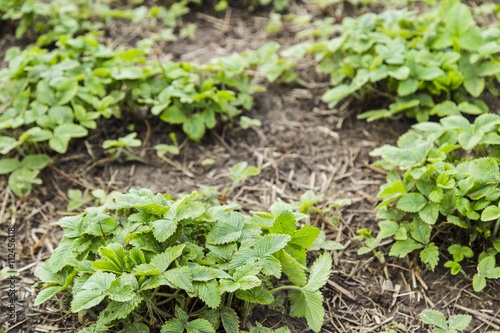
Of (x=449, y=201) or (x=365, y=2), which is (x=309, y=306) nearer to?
(x=449, y=201)

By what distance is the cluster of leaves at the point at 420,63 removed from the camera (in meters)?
3.11

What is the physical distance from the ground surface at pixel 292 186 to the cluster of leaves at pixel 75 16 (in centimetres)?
51

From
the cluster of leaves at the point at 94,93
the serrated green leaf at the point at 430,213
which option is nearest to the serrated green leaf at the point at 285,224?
the serrated green leaf at the point at 430,213

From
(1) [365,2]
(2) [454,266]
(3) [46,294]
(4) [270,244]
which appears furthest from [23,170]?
(1) [365,2]

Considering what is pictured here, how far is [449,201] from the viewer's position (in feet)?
8.03

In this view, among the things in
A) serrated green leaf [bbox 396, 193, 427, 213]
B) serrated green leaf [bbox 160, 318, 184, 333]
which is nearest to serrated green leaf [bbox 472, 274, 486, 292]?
serrated green leaf [bbox 396, 193, 427, 213]

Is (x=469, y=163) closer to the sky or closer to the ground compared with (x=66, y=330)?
closer to the sky

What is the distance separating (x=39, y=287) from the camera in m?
2.46

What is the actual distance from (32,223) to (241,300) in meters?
1.31

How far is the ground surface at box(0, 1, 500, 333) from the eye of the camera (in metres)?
2.38

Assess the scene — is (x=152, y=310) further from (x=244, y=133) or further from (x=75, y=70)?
(x=75, y=70)

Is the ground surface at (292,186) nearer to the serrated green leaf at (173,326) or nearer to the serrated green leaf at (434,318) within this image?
the serrated green leaf at (434,318)

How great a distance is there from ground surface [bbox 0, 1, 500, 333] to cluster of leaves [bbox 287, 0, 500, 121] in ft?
0.60

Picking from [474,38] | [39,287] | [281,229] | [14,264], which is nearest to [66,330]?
[39,287]
